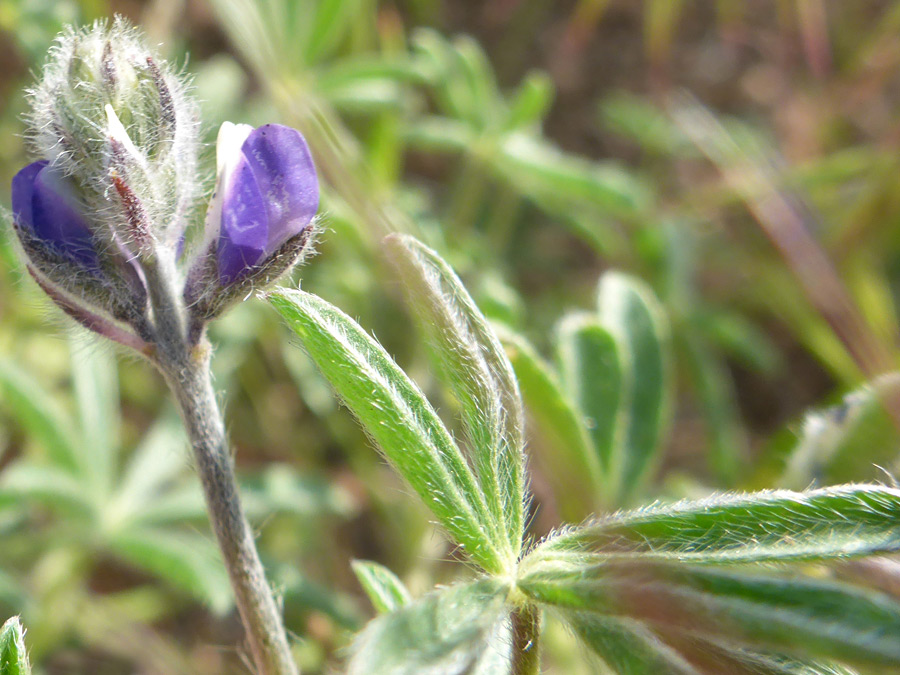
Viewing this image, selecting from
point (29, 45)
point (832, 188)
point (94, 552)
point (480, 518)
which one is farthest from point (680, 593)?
point (832, 188)

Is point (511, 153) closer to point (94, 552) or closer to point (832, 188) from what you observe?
point (832, 188)

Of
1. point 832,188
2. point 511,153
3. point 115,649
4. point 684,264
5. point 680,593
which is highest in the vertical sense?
point 511,153

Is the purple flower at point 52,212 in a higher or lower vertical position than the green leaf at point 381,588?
higher

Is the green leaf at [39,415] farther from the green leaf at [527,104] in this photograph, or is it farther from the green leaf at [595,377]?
the green leaf at [527,104]

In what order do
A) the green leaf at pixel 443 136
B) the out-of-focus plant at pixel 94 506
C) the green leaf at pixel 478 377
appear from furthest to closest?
1. the green leaf at pixel 443 136
2. the out-of-focus plant at pixel 94 506
3. the green leaf at pixel 478 377

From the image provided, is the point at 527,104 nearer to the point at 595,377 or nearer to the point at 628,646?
the point at 595,377

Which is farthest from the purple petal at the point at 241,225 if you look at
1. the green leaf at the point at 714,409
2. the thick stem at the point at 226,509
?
the green leaf at the point at 714,409

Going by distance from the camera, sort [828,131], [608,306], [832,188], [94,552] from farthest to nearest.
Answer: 1. [828,131]
2. [832,188]
3. [94,552]
4. [608,306]

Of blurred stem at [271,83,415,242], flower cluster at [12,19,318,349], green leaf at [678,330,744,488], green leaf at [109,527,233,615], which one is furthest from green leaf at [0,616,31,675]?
green leaf at [678,330,744,488]
